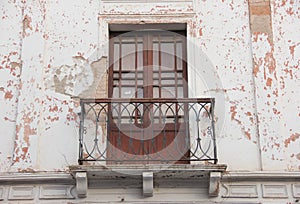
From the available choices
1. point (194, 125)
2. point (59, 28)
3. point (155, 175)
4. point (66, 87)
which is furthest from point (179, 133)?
point (59, 28)

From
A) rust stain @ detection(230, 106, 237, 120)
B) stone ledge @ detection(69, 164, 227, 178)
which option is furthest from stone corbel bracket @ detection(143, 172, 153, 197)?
rust stain @ detection(230, 106, 237, 120)

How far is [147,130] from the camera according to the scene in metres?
9.61

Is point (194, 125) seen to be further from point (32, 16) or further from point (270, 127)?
point (32, 16)

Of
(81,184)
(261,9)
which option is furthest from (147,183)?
(261,9)

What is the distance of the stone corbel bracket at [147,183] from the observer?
346 inches

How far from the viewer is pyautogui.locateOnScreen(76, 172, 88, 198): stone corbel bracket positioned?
8773 millimetres

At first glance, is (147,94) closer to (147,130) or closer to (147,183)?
(147,130)

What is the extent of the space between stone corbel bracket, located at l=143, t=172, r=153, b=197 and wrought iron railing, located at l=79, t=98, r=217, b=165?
0.46 meters

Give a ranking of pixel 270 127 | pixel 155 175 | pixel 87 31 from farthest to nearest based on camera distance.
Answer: pixel 87 31 < pixel 270 127 < pixel 155 175

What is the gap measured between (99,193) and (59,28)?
293 cm

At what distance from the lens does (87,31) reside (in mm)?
10266

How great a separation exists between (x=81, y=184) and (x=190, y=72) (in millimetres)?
2584

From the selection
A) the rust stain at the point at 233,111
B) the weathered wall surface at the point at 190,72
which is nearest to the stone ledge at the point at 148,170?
the weathered wall surface at the point at 190,72

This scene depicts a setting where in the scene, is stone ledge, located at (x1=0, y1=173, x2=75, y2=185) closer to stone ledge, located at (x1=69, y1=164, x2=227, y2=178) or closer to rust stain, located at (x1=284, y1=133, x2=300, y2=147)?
stone ledge, located at (x1=69, y1=164, x2=227, y2=178)
